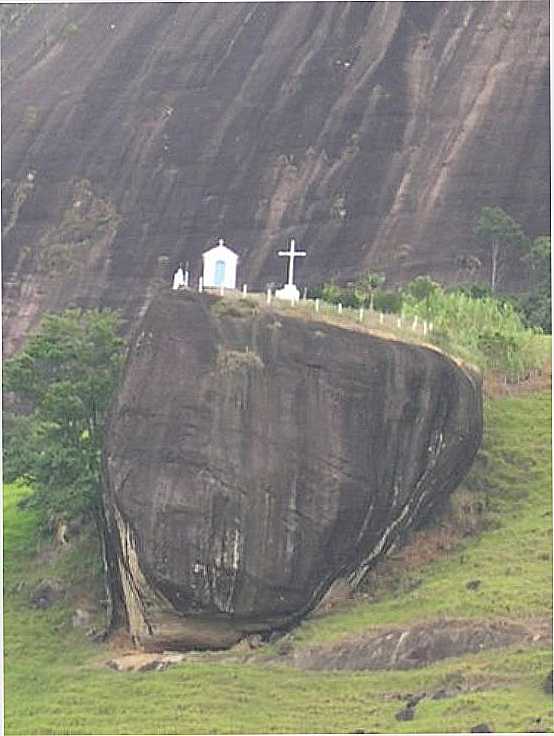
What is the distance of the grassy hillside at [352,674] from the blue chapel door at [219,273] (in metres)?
3.87

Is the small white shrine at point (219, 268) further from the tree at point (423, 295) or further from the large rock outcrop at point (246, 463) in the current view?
the tree at point (423, 295)

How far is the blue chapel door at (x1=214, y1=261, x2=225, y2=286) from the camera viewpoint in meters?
18.9

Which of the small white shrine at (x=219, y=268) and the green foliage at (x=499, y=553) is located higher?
the small white shrine at (x=219, y=268)

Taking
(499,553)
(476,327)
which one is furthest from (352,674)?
(476,327)

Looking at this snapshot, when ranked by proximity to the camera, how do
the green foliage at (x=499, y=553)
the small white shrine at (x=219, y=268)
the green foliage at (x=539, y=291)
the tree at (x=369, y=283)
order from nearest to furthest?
the green foliage at (x=499, y=553)
the small white shrine at (x=219, y=268)
the green foliage at (x=539, y=291)
the tree at (x=369, y=283)

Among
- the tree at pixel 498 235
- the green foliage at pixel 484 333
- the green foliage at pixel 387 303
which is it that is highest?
the tree at pixel 498 235

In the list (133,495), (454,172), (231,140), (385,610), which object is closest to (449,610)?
(385,610)

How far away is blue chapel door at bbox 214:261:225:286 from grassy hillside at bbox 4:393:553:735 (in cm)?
387

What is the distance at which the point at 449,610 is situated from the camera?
54.2 feet

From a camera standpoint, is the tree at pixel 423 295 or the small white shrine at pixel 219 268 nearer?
the small white shrine at pixel 219 268

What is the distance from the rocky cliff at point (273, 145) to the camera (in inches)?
1351

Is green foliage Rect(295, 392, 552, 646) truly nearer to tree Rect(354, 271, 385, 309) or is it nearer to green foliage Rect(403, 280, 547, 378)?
green foliage Rect(403, 280, 547, 378)

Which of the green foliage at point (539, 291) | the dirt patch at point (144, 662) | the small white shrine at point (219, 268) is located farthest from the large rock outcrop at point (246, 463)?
the green foliage at point (539, 291)

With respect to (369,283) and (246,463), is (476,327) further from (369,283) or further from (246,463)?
(246,463)
